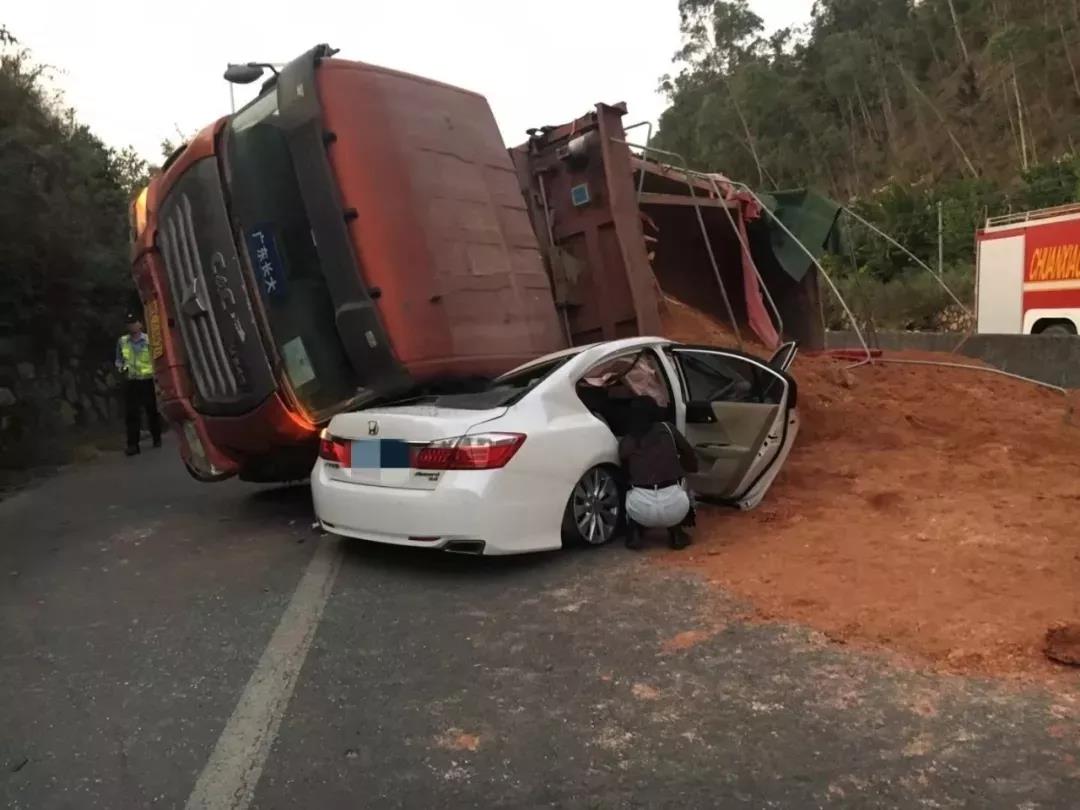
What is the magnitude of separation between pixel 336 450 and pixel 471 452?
109cm

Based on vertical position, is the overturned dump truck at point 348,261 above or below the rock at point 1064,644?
above

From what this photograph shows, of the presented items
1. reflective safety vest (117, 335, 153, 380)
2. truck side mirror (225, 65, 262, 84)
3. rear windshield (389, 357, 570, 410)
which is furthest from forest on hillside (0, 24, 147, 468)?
rear windshield (389, 357, 570, 410)

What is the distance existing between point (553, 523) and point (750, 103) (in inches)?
1843

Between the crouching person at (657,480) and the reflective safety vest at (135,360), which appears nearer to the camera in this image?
the crouching person at (657,480)

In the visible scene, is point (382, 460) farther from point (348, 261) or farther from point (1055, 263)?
point (1055, 263)

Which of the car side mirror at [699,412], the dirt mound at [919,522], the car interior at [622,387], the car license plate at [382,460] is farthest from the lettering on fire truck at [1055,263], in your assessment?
the car license plate at [382,460]

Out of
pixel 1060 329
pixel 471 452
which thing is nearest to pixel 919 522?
pixel 471 452

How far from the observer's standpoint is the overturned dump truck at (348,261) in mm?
6266

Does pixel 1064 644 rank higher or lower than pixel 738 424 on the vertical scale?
lower

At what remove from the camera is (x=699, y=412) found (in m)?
6.87

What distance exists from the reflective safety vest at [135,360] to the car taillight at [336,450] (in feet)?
21.9

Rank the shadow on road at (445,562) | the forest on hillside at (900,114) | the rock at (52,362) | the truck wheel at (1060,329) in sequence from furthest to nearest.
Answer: the forest on hillside at (900,114) → the rock at (52,362) → the truck wheel at (1060,329) → the shadow on road at (445,562)

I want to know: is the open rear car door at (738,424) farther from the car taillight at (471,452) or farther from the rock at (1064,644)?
the rock at (1064,644)

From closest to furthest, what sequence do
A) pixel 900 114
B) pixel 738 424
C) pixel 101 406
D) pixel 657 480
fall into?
pixel 657 480 < pixel 738 424 < pixel 101 406 < pixel 900 114
